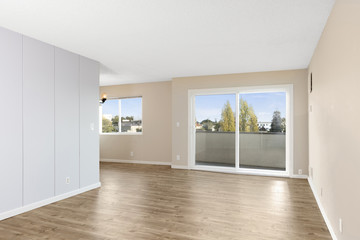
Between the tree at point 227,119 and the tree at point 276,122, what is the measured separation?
0.93m

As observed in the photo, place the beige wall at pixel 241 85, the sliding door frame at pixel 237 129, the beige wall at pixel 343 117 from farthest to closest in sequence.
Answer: the sliding door frame at pixel 237 129
the beige wall at pixel 241 85
the beige wall at pixel 343 117

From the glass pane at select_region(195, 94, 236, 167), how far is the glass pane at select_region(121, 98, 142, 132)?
2.04 metres

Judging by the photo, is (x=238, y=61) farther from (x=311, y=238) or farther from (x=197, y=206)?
(x=311, y=238)

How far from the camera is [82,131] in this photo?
14.3 ft

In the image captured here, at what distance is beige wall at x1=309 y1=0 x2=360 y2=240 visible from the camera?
1760mm

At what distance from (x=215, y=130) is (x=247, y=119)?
849 mm

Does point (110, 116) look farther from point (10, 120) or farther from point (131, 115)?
A: point (10, 120)

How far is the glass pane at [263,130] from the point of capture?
5.63 meters

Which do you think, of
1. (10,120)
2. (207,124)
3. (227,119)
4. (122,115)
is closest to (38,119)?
(10,120)

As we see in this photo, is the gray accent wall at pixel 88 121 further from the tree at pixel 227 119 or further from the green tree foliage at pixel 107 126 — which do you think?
the green tree foliage at pixel 107 126

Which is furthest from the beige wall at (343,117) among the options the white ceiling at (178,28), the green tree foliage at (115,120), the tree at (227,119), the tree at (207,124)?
the green tree foliage at (115,120)

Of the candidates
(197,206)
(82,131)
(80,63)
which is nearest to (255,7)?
(197,206)

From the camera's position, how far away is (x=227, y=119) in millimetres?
6078

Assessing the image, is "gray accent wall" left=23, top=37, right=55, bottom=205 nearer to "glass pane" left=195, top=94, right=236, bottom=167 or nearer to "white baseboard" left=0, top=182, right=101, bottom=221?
"white baseboard" left=0, top=182, right=101, bottom=221
